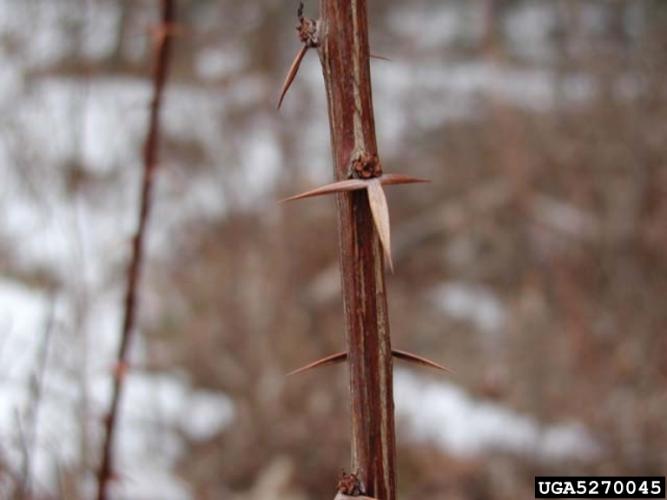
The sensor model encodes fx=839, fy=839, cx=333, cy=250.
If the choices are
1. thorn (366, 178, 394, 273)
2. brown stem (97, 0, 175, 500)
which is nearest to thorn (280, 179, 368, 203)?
thorn (366, 178, 394, 273)

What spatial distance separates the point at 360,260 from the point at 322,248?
496 cm

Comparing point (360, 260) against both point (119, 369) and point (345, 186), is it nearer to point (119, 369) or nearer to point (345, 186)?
point (345, 186)

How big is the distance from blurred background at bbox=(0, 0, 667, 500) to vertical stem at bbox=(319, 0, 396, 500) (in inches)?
87.3

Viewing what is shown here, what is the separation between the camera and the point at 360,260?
641mm

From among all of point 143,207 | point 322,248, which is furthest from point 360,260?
point 322,248

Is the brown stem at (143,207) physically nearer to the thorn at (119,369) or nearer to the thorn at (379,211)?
the thorn at (119,369)

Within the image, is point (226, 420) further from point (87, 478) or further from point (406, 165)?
point (406, 165)

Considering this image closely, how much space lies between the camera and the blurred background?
12.5 ft

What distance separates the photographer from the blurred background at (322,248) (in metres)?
3.82

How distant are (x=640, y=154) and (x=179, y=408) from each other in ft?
9.67

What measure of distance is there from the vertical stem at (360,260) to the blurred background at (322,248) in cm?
222

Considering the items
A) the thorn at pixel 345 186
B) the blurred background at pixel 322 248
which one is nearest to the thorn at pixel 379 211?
the thorn at pixel 345 186

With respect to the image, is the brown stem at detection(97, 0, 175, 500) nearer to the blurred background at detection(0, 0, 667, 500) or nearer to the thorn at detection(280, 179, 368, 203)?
the thorn at detection(280, 179, 368, 203)

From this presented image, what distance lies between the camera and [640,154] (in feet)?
15.8
